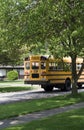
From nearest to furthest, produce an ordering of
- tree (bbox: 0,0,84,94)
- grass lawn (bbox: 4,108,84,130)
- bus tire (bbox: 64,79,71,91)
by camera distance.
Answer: grass lawn (bbox: 4,108,84,130) < tree (bbox: 0,0,84,94) < bus tire (bbox: 64,79,71,91)

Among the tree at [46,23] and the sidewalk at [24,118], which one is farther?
the sidewalk at [24,118]

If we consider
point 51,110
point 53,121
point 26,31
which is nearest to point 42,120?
point 53,121

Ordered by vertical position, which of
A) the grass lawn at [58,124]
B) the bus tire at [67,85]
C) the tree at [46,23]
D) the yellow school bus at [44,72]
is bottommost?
the grass lawn at [58,124]

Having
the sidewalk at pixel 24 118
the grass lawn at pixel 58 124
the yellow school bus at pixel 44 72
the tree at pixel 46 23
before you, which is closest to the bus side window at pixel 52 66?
the yellow school bus at pixel 44 72

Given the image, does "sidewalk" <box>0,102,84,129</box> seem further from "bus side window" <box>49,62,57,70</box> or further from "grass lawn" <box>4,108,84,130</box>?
"bus side window" <box>49,62,57,70</box>

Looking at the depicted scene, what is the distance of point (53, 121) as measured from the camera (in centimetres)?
1538

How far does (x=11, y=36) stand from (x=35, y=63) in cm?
1318

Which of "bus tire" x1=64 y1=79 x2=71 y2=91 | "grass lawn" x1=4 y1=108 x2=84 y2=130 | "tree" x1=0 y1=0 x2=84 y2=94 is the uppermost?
"tree" x1=0 y1=0 x2=84 y2=94

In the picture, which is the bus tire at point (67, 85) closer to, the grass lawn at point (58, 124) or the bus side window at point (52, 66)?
the bus side window at point (52, 66)

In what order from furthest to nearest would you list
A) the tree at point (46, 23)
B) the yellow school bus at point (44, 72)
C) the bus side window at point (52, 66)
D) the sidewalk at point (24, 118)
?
the bus side window at point (52, 66) < the yellow school bus at point (44, 72) < the sidewalk at point (24, 118) < the tree at point (46, 23)

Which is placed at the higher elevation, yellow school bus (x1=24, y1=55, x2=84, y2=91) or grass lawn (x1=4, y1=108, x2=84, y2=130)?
yellow school bus (x1=24, y1=55, x2=84, y2=91)

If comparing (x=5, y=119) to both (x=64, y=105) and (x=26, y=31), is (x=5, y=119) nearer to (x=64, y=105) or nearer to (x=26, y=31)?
(x=26, y=31)

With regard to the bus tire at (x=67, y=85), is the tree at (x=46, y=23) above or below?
above

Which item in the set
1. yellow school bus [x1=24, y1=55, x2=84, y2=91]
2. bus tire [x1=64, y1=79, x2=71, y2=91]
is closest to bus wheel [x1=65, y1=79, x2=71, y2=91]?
bus tire [x1=64, y1=79, x2=71, y2=91]
